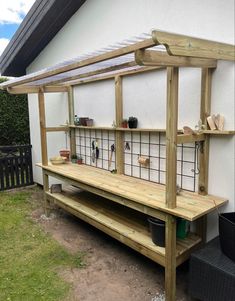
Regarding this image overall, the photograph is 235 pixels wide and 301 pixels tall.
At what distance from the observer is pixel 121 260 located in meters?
3.14

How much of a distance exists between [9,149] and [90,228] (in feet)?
10.1

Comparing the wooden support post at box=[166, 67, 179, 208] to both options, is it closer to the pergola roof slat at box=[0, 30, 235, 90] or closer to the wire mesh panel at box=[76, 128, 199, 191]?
the pergola roof slat at box=[0, 30, 235, 90]

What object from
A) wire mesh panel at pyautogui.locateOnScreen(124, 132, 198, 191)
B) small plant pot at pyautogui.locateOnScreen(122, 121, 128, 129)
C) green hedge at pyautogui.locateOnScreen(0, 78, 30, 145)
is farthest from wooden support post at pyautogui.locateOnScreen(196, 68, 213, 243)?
green hedge at pyautogui.locateOnScreen(0, 78, 30, 145)

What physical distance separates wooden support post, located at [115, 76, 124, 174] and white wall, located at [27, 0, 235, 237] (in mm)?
80

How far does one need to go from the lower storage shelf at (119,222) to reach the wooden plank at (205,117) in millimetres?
583

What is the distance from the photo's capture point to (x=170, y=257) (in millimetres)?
Answer: 2359

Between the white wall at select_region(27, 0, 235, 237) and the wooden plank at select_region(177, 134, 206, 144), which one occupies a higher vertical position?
the white wall at select_region(27, 0, 235, 237)

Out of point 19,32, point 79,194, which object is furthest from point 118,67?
point 19,32

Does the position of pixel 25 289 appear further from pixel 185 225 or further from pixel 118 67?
pixel 118 67

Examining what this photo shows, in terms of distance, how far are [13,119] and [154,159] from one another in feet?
18.0

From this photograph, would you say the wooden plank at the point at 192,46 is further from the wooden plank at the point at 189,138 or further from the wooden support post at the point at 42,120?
the wooden support post at the point at 42,120

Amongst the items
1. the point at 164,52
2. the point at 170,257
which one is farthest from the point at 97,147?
the point at 164,52

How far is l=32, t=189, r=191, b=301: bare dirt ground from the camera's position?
2555 millimetres

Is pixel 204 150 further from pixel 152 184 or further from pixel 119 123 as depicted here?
pixel 119 123
